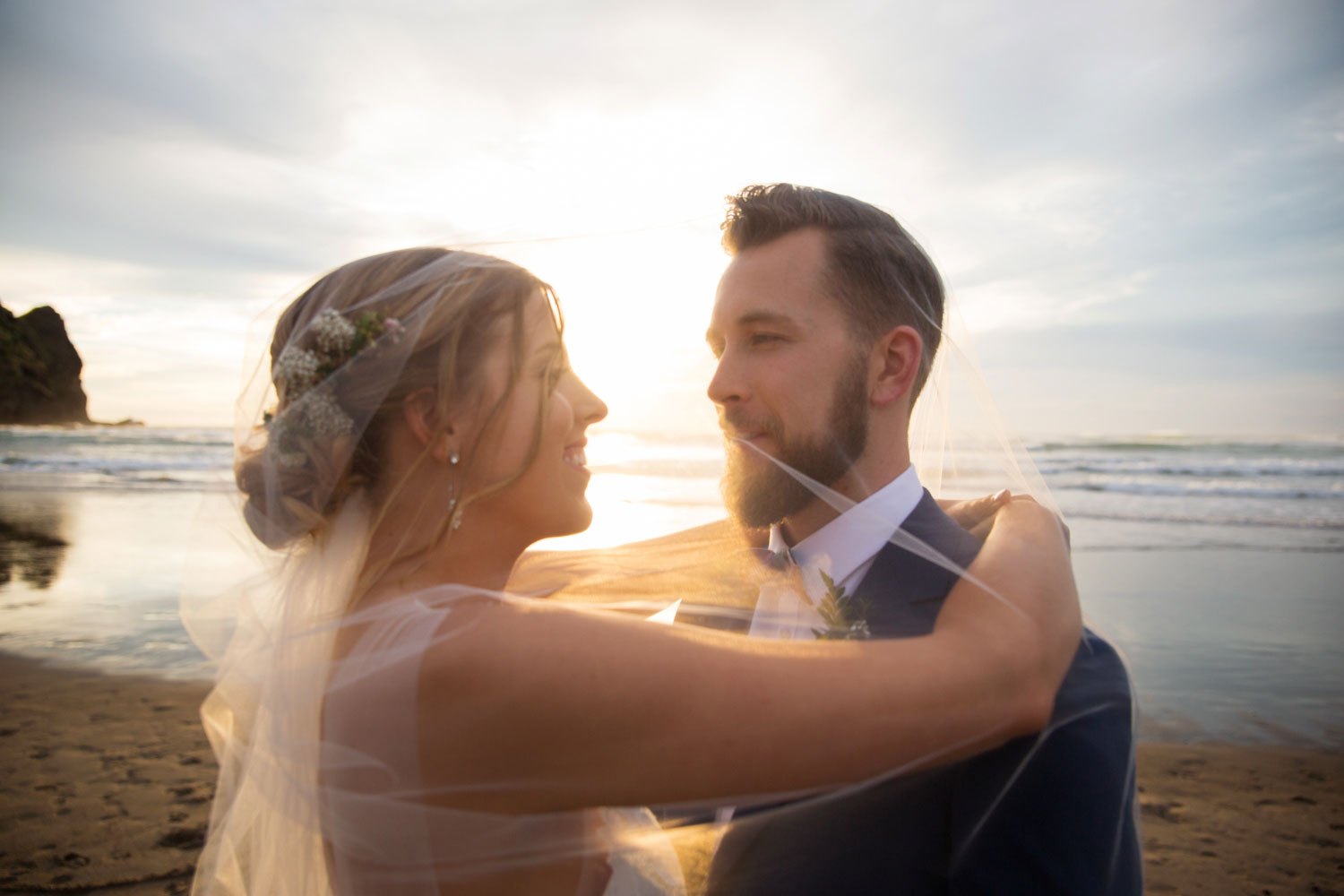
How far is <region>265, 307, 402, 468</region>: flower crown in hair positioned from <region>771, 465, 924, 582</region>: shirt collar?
132 cm

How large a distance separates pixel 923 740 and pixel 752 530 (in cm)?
110

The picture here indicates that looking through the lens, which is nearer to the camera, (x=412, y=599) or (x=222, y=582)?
(x=412, y=599)

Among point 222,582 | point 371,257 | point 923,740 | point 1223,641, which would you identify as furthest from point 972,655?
point 1223,641

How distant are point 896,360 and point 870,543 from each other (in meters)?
0.81

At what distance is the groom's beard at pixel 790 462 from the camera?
8.50 ft

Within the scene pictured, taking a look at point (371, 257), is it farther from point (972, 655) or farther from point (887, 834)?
point (887, 834)

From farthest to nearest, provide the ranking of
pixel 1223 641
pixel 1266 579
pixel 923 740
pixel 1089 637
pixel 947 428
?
pixel 1266 579 < pixel 1223 641 < pixel 947 428 < pixel 1089 637 < pixel 923 740

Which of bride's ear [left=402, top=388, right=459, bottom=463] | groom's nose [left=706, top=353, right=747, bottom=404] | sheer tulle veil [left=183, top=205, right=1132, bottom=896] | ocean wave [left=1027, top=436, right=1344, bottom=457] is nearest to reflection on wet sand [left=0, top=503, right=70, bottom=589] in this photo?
sheer tulle veil [left=183, top=205, right=1132, bottom=896]

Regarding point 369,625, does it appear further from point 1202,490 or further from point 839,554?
point 1202,490

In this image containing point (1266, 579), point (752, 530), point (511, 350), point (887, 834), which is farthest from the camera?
point (1266, 579)

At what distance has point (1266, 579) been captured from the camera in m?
10.1

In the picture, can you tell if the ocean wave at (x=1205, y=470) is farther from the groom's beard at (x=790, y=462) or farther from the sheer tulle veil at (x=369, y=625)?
the sheer tulle veil at (x=369, y=625)

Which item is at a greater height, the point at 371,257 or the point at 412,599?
the point at 371,257

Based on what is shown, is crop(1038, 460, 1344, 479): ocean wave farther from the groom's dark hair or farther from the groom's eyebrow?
the groom's eyebrow
